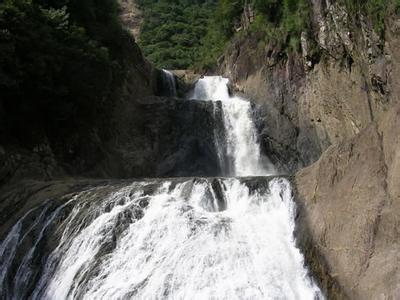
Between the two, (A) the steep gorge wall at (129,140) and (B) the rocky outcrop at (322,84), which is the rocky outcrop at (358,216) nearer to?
(B) the rocky outcrop at (322,84)

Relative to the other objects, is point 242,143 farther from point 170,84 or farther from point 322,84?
point 170,84

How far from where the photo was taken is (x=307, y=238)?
12.4 metres

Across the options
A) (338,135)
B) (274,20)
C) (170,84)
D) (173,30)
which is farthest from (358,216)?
(173,30)

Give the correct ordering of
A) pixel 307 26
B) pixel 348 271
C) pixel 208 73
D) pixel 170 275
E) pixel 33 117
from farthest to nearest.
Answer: pixel 208 73 < pixel 307 26 < pixel 33 117 < pixel 170 275 < pixel 348 271

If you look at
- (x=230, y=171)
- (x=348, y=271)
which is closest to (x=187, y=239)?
(x=348, y=271)

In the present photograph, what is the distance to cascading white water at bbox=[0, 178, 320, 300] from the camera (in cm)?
1160

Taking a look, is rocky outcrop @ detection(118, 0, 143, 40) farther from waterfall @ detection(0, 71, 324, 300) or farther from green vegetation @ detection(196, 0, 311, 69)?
waterfall @ detection(0, 71, 324, 300)

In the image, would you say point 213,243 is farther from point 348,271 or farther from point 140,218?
point 348,271

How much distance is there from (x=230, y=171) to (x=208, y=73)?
14529 millimetres

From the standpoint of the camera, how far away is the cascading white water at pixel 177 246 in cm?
1160

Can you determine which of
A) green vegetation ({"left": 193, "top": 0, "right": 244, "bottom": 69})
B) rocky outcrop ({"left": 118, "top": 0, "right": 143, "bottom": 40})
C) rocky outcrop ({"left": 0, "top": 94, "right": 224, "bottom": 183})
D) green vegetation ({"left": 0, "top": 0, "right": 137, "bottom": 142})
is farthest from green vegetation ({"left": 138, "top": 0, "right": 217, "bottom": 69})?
green vegetation ({"left": 0, "top": 0, "right": 137, "bottom": 142})

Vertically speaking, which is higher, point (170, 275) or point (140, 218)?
point (140, 218)

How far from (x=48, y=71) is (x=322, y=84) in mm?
13041

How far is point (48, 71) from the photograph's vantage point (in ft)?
65.1
